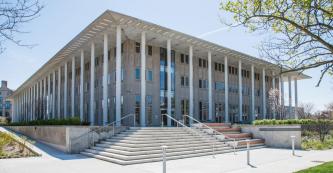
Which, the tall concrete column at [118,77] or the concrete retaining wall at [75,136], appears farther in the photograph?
the tall concrete column at [118,77]

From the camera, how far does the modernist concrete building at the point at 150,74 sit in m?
25.5

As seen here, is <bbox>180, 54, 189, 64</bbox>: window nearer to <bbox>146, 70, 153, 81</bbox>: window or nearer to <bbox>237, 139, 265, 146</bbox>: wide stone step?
<bbox>146, 70, 153, 81</bbox>: window

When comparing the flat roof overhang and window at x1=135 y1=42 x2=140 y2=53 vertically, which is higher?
the flat roof overhang

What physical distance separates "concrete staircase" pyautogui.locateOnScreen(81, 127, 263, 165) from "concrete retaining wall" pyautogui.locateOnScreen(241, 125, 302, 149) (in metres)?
3.46

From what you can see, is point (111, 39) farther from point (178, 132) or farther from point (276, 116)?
point (276, 116)

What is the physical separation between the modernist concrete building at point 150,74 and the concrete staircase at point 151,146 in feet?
16.8

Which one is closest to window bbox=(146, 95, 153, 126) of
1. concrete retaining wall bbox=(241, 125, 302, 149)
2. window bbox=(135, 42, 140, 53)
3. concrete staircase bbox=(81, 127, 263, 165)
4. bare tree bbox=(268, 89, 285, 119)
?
window bbox=(135, 42, 140, 53)

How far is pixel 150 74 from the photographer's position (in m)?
29.9

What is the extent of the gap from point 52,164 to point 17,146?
6.76 meters

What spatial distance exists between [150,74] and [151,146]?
13916 millimetres

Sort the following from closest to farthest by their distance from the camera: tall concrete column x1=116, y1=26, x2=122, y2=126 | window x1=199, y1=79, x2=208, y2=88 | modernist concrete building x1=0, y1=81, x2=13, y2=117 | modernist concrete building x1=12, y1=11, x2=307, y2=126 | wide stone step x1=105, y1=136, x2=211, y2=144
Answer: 1. wide stone step x1=105, y1=136, x2=211, y2=144
2. tall concrete column x1=116, y1=26, x2=122, y2=126
3. modernist concrete building x1=12, y1=11, x2=307, y2=126
4. window x1=199, y1=79, x2=208, y2=88
5. modernist concrete building x1=0, y1=81, x2=13, y2=117

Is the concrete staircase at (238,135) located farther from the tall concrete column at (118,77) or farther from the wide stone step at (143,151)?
the tall concrete column at (118,77)

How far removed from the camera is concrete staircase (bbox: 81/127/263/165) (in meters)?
15.2

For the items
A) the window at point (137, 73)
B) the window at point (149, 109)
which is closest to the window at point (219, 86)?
the window at point (149, 109)
